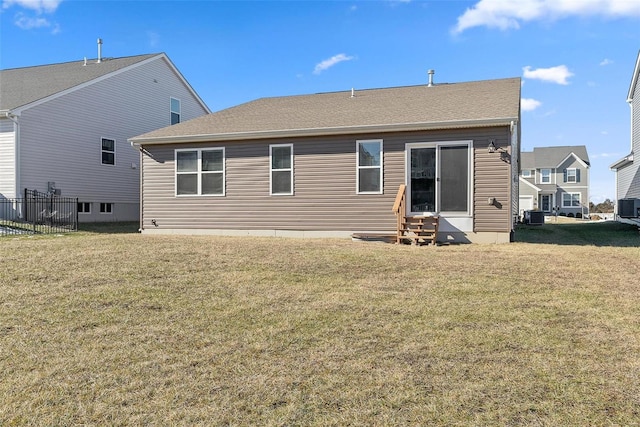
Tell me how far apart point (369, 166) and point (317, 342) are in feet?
24.7

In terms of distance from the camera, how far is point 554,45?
12.4 meters

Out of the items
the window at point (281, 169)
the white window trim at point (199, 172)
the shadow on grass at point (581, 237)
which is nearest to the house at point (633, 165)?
the shadow on grass at point (581, 237)

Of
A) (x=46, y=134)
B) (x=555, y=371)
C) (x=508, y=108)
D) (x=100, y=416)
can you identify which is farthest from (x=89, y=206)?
(x=555, y=371)

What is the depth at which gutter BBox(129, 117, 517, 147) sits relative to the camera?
32.2ft

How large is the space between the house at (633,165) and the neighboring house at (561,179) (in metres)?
19.7

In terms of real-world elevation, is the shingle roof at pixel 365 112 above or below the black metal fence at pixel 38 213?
above

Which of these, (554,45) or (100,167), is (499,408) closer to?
(554,45)

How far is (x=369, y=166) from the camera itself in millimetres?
10977

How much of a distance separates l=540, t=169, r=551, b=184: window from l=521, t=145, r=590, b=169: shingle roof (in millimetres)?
516

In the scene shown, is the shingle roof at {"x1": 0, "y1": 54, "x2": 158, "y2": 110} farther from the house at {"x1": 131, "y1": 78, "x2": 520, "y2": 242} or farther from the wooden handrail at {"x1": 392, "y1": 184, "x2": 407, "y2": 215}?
the wooden handrail at {"x1": 392, "y1": 184, "x2": 407, "y2": 215}

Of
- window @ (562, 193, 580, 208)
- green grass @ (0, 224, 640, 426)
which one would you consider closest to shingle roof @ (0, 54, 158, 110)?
green grass @ (0, 224, 640, 426)

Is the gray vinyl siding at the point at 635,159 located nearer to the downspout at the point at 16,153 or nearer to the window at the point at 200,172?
the window at the point at 200,172

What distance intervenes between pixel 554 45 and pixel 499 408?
1252 centimetres

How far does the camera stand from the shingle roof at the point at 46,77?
15.9 metres
